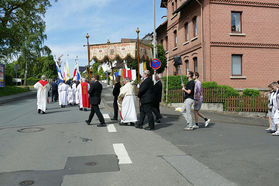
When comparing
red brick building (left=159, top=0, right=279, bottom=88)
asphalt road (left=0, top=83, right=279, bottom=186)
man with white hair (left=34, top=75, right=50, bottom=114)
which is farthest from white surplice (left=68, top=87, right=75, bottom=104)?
asphalt road (left=0, top=83, right=279, bottom=186)

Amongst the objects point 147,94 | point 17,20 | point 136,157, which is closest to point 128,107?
point 147,94

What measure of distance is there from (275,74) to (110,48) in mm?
15001

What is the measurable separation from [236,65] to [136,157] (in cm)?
1784

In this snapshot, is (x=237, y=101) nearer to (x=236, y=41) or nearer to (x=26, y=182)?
(x=236, y=41)

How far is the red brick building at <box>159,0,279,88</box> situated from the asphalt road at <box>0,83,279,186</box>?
1308cm

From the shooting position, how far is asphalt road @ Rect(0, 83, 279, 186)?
161 inches

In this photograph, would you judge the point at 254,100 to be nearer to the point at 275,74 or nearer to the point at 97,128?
the point at 275,74

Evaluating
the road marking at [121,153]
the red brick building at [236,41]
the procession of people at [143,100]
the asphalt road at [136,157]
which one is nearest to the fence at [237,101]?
the red brick building at [236,41]

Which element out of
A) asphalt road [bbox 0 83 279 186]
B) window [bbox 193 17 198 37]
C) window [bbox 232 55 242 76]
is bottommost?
asphalt road [bbox 0 83 279 186]

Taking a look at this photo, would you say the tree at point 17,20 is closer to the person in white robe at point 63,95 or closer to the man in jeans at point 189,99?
the person in white robe at point 63,95

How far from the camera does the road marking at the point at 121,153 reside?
5.00 m

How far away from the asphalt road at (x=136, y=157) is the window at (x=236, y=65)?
13.8m

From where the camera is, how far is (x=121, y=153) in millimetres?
5590

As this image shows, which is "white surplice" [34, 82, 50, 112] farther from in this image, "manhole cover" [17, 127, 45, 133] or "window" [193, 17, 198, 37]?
"window" [193, 17, 198, 37]
